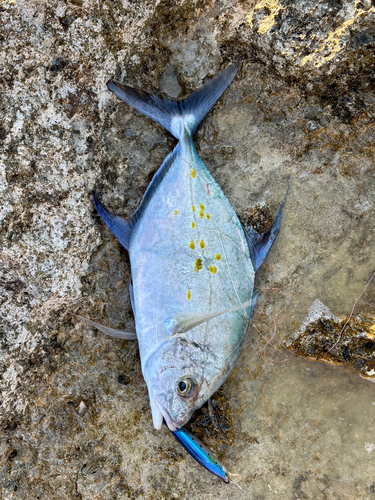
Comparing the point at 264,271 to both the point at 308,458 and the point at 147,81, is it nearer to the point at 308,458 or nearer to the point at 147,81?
the point at 308,458

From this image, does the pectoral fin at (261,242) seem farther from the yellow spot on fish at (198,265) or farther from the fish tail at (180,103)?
the fish tail at (180,103)

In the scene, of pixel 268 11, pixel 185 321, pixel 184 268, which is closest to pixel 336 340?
pixel 185 321

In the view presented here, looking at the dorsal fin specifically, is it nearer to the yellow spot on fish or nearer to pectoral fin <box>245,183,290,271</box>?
the yellow spot on fish

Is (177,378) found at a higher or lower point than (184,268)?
lower

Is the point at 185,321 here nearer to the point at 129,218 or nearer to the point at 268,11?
the point at 129,218

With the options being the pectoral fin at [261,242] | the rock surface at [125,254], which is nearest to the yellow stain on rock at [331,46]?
the rock surface at [125,254]

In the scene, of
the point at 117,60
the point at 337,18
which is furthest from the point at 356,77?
the point at 117,60

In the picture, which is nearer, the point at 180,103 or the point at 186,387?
the point at 186,387
